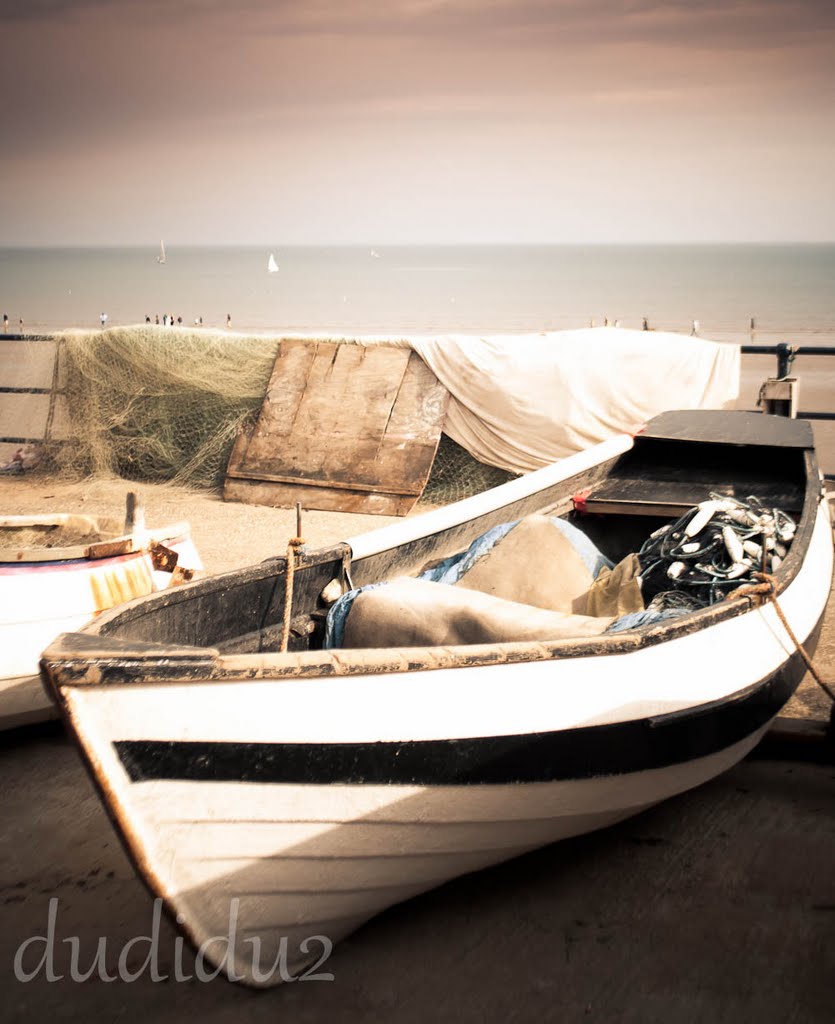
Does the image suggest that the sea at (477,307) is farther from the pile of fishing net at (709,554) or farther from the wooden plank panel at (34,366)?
the pile of fishing net at (709,554)

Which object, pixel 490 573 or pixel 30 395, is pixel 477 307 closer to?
pixel 30 395

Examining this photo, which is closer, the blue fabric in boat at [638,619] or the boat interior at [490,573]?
the boat interior at [490,573]

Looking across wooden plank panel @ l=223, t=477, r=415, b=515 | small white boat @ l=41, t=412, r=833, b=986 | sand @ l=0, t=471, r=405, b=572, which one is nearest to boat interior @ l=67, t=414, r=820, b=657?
small white boat @ l=41, t=412, r=833, b=986

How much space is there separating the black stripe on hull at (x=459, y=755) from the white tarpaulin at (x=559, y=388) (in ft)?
22.2

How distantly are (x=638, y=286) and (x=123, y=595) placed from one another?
289ft

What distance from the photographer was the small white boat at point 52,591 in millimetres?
4828

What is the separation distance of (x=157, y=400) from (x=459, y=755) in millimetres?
9532

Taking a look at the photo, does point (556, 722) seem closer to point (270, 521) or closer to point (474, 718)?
point (474, 718)

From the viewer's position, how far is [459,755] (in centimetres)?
312

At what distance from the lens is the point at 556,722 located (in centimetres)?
322

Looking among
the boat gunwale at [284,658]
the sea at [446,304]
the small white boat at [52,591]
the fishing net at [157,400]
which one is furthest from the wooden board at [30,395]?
the sea at [446,304]

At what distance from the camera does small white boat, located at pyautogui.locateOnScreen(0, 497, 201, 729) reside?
15.8 ft

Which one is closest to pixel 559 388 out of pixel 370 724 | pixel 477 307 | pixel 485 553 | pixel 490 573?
pixel 485 553

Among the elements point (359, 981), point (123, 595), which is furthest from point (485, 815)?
point (123, 595)
